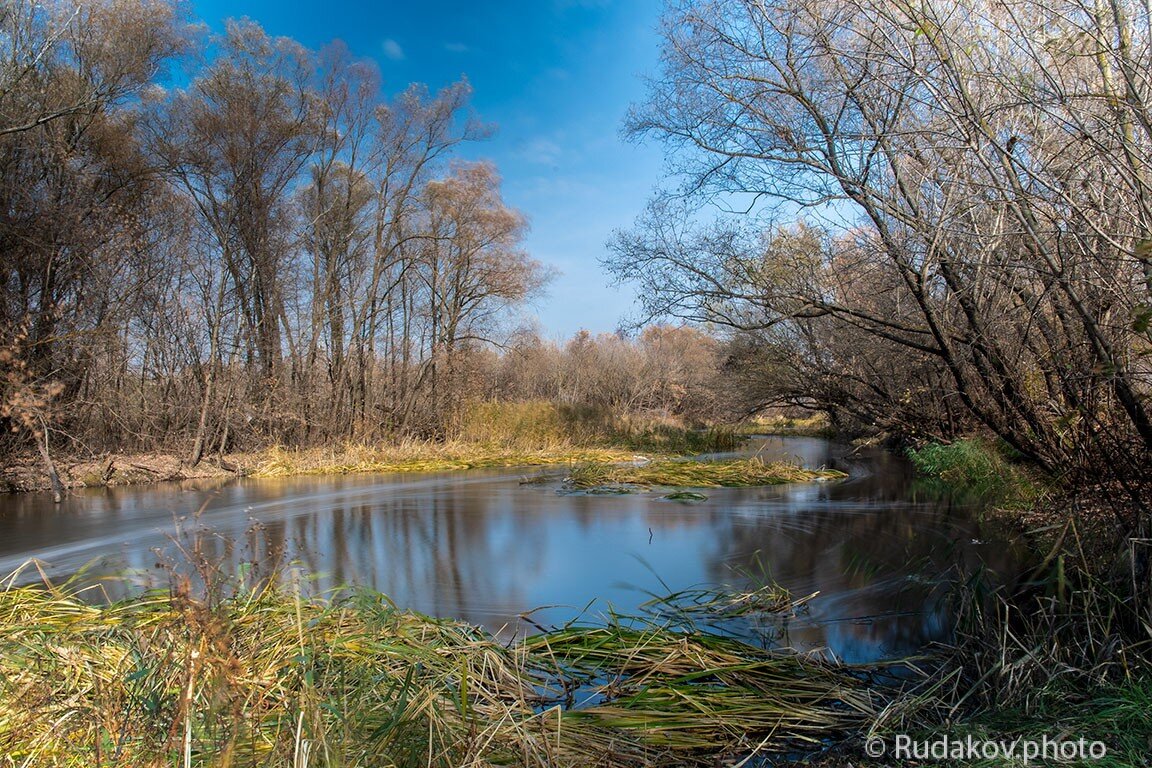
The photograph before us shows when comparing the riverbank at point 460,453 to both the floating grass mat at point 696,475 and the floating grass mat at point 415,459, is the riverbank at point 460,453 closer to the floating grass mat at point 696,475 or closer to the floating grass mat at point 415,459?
the floating grass mat at point 415,459

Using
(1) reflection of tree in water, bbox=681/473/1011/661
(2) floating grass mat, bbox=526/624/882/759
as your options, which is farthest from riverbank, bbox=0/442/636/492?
(2) floating grass mat, bbox=526/624/882/759

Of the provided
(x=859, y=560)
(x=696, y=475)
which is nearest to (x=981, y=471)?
(x=696, y=475)

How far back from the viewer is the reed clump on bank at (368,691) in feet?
7.06

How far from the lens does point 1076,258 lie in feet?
14.4

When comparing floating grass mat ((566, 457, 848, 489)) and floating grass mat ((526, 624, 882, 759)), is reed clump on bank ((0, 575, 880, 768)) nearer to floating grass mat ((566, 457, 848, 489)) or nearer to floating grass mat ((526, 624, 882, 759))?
floating grass mat ((526, 624, 882, 759))

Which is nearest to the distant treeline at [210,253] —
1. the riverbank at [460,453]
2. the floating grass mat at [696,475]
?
the riverbank at [460,453]

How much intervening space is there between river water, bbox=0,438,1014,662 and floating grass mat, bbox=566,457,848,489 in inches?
22.8

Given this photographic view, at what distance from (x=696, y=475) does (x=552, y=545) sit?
19.8 feet

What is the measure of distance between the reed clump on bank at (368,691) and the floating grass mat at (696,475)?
7.98 m

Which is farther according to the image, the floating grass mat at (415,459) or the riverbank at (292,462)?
the floating grass mat at (415,459)

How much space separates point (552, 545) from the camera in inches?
273

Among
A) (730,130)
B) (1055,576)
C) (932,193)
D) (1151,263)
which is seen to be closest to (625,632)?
(1055,576)

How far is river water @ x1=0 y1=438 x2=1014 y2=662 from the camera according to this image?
4500 mm

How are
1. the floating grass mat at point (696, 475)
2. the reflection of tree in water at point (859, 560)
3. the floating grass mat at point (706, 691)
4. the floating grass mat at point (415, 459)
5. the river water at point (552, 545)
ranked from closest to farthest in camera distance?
the floating grass mat at point (706, 691), the reflection of tree in water at point (859, 560), the river water at point (552, 545), the floating grass mat at point (696, 475), the floating grass mat at point (415, 459)
